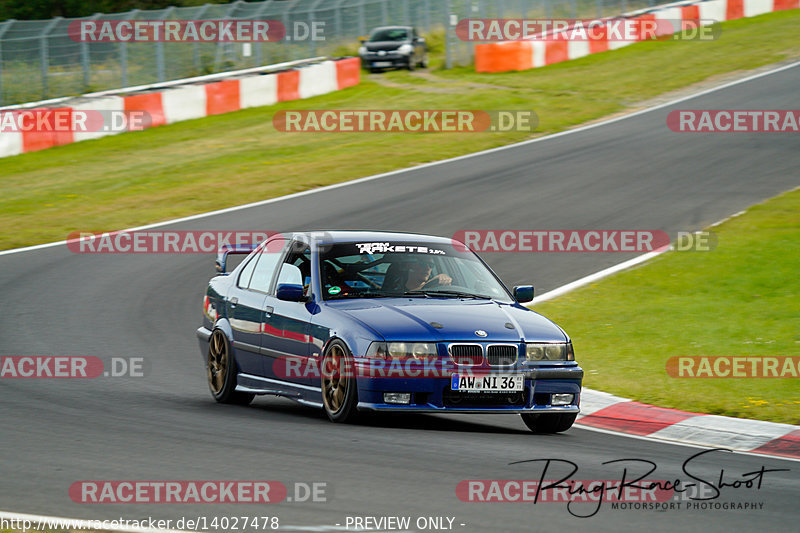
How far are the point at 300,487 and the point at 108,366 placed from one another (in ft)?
17.0

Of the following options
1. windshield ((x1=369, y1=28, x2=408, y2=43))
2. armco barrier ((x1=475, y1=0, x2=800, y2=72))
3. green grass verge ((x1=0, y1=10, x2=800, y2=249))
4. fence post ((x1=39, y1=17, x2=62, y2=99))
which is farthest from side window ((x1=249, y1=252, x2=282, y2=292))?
windshield ((x1=369, y1=28, x2=408, y2=43))

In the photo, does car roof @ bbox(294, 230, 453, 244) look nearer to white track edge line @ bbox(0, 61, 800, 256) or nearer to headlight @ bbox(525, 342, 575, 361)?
headlight @ bbox(525, 342, 575, 361)

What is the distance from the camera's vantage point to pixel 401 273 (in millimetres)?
9227

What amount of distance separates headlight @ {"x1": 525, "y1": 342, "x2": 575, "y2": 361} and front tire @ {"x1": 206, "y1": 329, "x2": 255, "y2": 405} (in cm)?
260

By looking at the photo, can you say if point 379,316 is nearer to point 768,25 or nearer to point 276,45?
point 276,45

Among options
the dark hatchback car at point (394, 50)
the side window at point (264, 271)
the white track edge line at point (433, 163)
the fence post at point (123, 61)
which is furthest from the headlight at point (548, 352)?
the dark hatchback car at point (394, 50)

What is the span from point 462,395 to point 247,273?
2802 mm

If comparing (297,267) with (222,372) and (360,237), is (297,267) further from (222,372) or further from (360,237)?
(222,372)

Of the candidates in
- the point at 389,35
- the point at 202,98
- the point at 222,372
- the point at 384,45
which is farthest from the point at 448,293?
the point at 389,35

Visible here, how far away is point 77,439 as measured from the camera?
7.53 m

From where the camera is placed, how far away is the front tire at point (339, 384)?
820cm

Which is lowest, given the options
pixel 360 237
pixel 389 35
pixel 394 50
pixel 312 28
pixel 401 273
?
pixel 394 50

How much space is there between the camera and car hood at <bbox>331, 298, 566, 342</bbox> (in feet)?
26.8

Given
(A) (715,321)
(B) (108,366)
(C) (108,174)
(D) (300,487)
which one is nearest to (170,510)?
(D) (300,487)
